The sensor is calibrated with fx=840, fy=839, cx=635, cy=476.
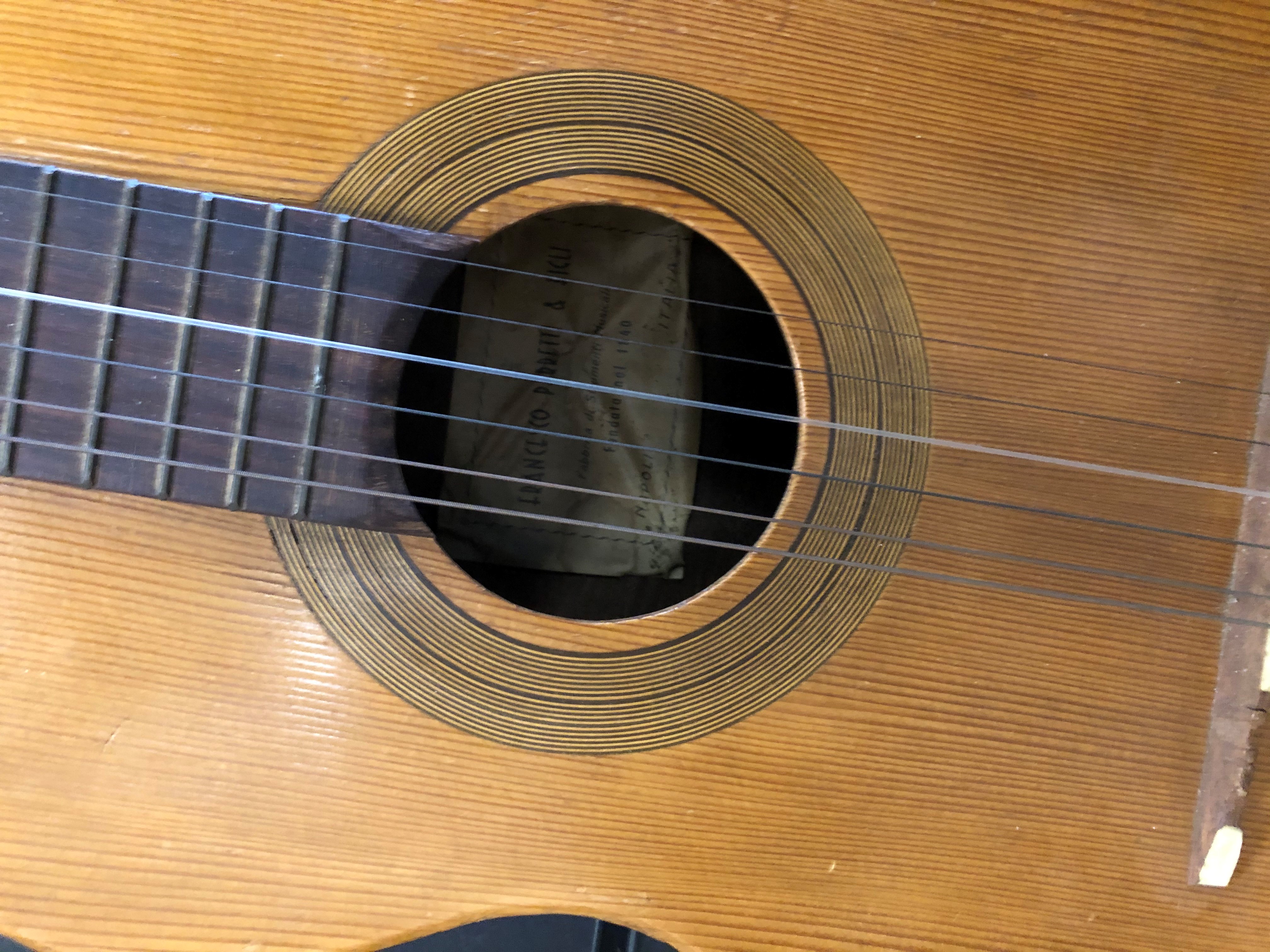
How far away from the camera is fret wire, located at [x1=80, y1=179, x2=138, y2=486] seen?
27.6 inches

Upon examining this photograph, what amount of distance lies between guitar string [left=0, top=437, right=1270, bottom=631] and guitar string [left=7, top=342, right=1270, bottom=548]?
2.1 inches

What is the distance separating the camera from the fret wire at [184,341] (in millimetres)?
708

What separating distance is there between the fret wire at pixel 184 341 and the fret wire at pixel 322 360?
0.33 ft

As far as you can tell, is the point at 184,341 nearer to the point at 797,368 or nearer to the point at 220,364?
the point at 220,364

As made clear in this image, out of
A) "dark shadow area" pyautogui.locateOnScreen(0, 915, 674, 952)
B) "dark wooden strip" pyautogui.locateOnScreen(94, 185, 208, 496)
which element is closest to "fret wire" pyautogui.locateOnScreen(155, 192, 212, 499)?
"dark wooden strip" pyautogui.locateOnScreen(94, 185, 208, 496)

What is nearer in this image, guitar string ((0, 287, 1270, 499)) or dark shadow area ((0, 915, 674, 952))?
guitar string ((0, 287, 1270, 499))

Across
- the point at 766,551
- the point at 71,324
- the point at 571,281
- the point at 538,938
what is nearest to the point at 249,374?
the point at 71,324

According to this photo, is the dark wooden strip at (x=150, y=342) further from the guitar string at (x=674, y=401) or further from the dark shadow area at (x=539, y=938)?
the dark shadow area at (x=539, y=938)

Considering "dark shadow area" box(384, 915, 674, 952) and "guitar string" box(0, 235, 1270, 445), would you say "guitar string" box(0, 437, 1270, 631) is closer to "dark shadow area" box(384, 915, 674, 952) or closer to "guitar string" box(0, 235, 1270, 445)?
"guitar string" box(0, 235, 1270, 445)

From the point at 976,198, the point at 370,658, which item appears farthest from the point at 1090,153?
the point at 370,658

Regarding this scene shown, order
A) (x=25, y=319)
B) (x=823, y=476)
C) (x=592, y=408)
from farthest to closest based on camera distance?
(x=592, y=408) → (x=823, y=476) → (x=25, y=319)

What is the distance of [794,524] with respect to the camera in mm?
803

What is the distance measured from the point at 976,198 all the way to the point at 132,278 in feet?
2.52

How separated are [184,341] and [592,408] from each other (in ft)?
1.98
